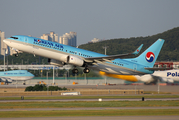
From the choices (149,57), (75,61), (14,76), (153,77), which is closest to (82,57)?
(75,61)

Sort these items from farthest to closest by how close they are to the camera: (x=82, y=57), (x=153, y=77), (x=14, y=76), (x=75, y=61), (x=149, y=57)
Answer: (x=14, y=76) < (x=153, y=77) < (x=149, y=57) < (x=82, y=57) < (x=75, y=61)

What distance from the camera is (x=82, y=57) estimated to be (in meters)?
50.9

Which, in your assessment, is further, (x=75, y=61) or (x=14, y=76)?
(x=14, y=76)

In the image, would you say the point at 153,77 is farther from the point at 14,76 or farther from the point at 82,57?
the point at 14,76

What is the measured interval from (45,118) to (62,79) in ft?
284

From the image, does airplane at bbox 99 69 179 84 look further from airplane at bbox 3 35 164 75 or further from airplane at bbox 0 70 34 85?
airplane at bbox 0 70 34 85

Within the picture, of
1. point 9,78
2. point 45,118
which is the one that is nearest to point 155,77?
point 45,118

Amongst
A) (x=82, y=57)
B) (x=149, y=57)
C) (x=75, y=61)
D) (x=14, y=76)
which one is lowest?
(x=14, y=76)

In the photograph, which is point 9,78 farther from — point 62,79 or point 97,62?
point 97,62

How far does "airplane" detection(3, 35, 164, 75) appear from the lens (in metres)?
46.4

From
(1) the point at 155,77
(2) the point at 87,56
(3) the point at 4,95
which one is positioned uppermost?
(2) the point at 87,56

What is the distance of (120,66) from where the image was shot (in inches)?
2184

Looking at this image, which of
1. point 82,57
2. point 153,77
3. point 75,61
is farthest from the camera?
point 153,77

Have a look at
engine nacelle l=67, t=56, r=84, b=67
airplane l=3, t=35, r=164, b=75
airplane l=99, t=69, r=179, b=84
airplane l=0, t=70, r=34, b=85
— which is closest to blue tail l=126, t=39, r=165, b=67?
airplane l=3, t=35, r=164, b=75
